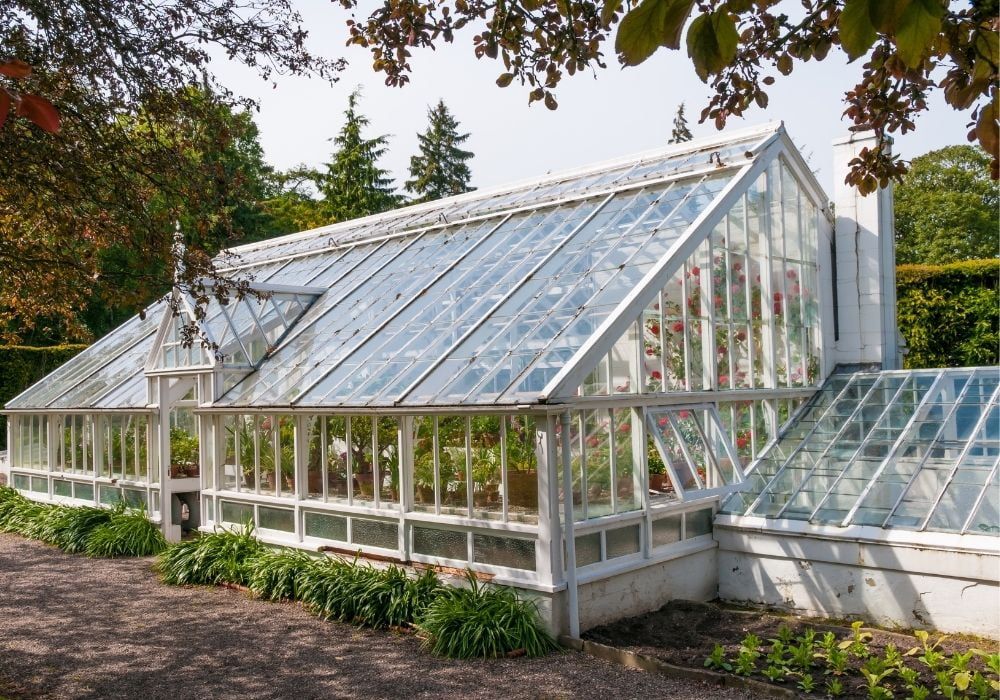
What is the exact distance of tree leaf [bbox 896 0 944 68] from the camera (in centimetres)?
191

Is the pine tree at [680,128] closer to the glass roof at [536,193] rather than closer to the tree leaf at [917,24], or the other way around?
the glass roof at [536,193]

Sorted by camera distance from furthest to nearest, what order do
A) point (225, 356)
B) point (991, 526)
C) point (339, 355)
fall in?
point (225, 356) → point (339, 355) → point (991, 526)

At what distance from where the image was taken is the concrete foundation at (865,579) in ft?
26.7

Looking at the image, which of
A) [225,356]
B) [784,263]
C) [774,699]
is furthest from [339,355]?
[774,699]

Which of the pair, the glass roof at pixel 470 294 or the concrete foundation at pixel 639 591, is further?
the glass roof at pixel 470 294

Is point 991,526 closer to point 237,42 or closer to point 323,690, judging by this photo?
point 323,690

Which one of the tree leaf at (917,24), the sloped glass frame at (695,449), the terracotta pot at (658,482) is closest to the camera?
the tree leaf at (917,24)

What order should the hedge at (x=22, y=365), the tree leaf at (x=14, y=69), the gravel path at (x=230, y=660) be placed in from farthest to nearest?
the hedge at (x=22, y=365)
the gravel path at (x=230, y=660)
the tree leaf at (x=14, y=69)

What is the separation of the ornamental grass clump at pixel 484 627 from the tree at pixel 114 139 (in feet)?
11.9

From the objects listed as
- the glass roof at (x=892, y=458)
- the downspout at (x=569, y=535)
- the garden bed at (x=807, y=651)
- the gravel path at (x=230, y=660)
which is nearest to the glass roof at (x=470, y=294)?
the downspout at (x=569, y=535)

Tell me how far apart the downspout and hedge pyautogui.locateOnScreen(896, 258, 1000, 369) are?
10732 mm

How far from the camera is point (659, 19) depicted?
6.59 ft

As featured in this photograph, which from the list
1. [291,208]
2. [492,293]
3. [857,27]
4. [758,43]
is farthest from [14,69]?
[291,208]

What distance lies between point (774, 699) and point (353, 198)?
3066 centimetres
